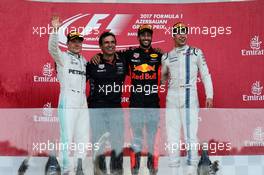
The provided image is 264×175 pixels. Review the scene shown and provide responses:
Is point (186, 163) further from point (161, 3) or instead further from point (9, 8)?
point (9, 8)

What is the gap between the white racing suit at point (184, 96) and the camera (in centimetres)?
352

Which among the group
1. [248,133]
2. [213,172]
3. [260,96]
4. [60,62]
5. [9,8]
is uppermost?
[9,8]

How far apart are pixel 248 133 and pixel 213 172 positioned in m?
0.38

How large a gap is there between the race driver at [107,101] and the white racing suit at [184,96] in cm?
35

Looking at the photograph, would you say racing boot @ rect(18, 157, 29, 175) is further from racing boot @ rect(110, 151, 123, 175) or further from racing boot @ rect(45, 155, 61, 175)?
racing boot @ rect(110, 151, 123, 175)

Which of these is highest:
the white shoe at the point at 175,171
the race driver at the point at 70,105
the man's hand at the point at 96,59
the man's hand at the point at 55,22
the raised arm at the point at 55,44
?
the man's hand at the point at 55,22

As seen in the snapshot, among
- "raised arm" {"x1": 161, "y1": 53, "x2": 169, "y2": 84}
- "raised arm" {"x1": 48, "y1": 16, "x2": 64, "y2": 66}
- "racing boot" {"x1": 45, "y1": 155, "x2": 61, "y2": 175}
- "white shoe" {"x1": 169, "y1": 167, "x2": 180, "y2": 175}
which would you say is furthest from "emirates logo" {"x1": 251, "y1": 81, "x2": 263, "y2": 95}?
"racing boot" {"x1": 45, "y1": 155, "x2": 61, "y2": 175}

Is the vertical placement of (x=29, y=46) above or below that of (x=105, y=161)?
above

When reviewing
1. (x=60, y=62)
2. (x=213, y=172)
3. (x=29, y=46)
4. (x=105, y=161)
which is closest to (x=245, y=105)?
(x=213, y=172)

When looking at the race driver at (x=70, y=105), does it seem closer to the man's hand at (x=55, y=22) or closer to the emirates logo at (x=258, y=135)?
the man's hand at (x=55, y=22)

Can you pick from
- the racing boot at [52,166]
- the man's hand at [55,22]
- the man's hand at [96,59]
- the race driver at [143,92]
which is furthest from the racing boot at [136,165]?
the man's hand at [55,22]

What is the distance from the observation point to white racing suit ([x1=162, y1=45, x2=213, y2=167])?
3.52m

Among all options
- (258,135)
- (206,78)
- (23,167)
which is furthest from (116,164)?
(258,135)

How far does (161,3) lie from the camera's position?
11.6ft
